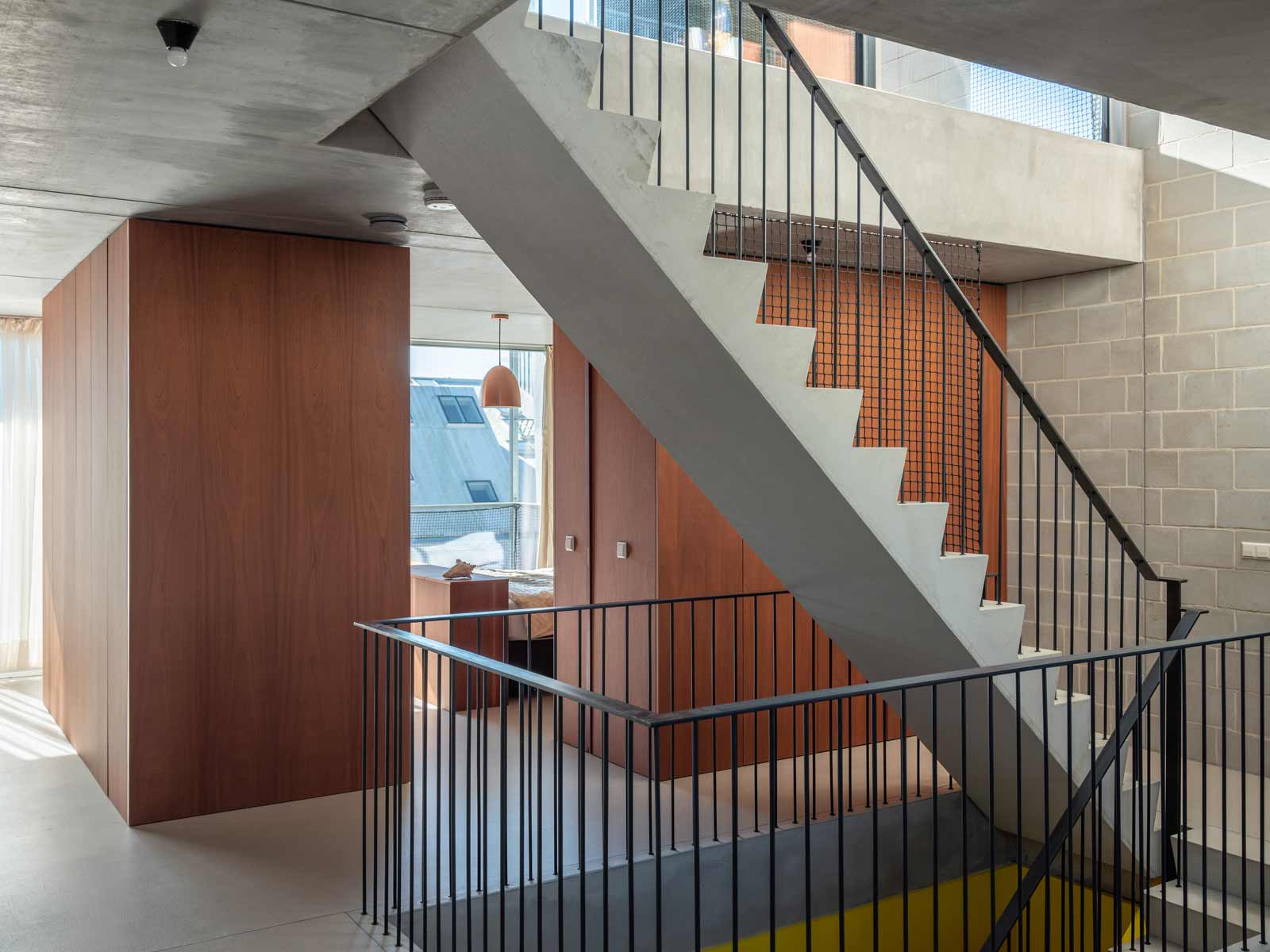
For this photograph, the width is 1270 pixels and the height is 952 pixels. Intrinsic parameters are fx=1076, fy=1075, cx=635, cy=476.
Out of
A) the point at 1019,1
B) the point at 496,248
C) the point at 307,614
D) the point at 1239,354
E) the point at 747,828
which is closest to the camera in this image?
the point at 1019,1

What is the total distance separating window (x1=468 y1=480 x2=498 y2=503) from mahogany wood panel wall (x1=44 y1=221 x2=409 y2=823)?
5126 millimetres

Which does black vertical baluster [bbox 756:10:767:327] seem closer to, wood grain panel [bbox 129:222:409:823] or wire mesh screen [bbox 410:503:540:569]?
wood grain panel [bbox 129:222:409:823]

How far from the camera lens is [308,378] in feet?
15.8

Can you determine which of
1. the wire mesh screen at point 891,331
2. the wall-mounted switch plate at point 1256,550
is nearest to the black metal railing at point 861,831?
the wall-mounted switch plate at point 1256,550

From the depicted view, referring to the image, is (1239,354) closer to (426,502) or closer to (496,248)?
(496,248)

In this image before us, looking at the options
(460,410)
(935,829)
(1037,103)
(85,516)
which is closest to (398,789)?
(935,829)

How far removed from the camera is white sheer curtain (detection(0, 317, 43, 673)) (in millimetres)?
7340

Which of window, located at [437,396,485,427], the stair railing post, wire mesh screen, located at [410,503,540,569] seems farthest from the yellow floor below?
window, located at [437,396,485,427]

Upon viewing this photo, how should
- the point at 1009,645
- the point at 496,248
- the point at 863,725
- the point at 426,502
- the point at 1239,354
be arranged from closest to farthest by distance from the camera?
1. the point at 496,248
2. the point at 1009,645
3. the point at 1239,354
4. the point at 863,725
5. the point at 426,502

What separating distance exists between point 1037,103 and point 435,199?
11.3ft

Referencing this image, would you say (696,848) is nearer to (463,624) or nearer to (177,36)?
(177,36)

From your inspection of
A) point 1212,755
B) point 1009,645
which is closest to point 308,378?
point 1009,645

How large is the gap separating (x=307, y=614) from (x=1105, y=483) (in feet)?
14.1

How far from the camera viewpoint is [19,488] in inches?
290
